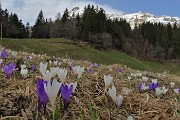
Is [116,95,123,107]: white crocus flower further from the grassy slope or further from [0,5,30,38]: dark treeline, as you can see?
[0,5,30,38]: dark treeline

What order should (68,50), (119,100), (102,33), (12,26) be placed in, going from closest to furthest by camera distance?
(119,100)
(68,50)
(102,33)
(12,26)

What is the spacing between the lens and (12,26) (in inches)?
3967

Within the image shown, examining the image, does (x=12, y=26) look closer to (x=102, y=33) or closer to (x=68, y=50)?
(x=102, y=33)

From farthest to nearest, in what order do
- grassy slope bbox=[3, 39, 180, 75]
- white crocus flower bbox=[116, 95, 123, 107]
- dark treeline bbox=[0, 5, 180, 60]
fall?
dark treeline bbox=[0, 5, 180, 60]
grassy slope bbox=[3, 39, 180, 75]
white crocus flower bbox=[116, 95, 123, 107]

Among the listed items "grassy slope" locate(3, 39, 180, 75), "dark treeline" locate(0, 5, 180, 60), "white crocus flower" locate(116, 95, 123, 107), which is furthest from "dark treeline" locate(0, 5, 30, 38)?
"white crocus flower" locate(116, 95, 123, 107)

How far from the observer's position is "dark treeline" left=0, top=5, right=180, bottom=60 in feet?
310

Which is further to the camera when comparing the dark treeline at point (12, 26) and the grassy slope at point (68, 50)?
the dark treeline at point (12, 26)

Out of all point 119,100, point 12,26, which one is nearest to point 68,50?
point 12,26

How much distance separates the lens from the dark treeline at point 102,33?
94.6 meters

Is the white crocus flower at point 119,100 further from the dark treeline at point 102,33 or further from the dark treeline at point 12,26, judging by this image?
the dark treeline at point 12,26

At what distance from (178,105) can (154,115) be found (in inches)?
15.9

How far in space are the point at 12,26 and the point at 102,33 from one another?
27467mm

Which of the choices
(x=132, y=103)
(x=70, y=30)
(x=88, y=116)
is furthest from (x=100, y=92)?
(x=70, y=30)

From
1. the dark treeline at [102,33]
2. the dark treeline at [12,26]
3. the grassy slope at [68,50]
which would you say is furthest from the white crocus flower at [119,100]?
the dark treeline at [12,26]
